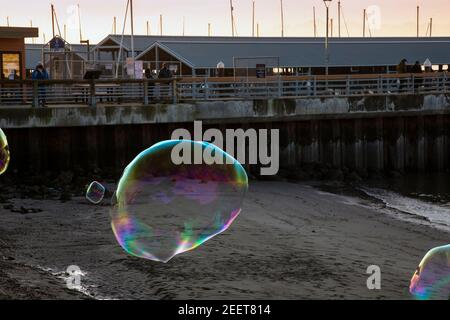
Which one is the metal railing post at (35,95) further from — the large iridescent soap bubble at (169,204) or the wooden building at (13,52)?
the large iridescent soap bubble at (169,204)

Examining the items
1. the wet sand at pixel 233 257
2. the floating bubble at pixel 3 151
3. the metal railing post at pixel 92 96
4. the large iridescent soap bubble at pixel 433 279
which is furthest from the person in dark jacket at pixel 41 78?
the large iridescent soap bubble at pixel 433 279

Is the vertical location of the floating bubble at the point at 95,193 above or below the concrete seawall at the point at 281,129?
below

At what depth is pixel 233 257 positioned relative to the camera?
13.2 metres

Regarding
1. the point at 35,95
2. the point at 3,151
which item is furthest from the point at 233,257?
the point at 35,95

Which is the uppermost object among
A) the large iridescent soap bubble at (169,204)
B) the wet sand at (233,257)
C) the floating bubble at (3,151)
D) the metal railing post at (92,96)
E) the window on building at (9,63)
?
the window on building at (9,63)

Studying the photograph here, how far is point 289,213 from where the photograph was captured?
2016 cm

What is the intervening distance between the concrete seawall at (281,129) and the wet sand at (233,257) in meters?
5.57

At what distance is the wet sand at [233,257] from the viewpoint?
11.0 m

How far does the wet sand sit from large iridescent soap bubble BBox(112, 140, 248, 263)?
62cm

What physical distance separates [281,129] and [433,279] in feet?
69.3

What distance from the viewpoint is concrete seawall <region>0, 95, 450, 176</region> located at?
2555cm

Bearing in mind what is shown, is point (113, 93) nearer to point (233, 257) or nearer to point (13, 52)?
point (13, 52)

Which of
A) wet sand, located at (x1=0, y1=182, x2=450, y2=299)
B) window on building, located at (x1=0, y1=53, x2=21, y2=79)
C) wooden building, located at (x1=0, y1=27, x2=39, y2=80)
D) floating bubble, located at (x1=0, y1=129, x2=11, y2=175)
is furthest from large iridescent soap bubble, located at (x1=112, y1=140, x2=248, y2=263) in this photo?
window on building, located at (x1=0, y1=53, x2=21, y2=79)

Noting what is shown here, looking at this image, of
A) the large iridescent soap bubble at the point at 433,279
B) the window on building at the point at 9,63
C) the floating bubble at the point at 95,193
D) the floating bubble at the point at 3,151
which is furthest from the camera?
the window on building at the point at 9,63
